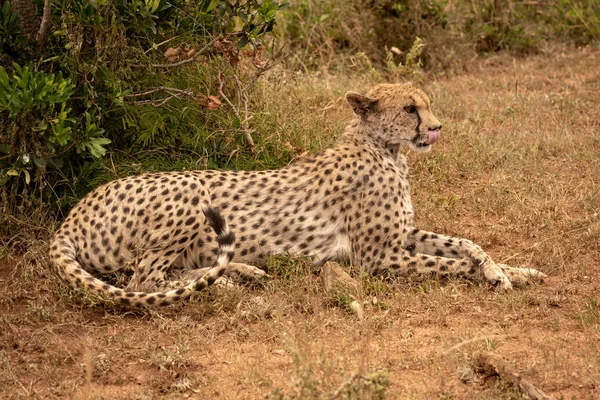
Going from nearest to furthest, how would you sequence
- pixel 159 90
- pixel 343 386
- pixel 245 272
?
pixel 343 386
pixel 245 272
pixel 159 90

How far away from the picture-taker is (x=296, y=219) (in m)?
5.50

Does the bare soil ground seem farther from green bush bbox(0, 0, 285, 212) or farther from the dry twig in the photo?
the dry twig

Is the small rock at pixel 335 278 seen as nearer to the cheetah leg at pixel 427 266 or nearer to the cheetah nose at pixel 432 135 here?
the cheetah leg at pixel 427 266

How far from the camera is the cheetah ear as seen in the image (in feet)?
18.8

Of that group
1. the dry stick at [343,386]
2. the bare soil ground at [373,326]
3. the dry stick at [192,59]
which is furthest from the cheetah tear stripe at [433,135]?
the dry stick at [343,386]

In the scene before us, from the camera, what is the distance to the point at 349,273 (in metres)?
5.40

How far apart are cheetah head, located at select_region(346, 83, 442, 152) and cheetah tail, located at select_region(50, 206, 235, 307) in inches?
54.3

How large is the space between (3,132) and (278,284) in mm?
Result: 1829

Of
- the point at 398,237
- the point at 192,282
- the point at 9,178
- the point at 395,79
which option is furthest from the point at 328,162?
the point at 395,79

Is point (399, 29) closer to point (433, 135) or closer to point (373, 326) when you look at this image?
point (433, 135)

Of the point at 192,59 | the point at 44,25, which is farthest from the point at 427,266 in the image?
the point at 44,25

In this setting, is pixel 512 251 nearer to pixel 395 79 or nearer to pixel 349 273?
pixel 349 273

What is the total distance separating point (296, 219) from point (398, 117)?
2.98 feet

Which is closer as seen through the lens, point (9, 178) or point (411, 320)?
point (411, 320)
